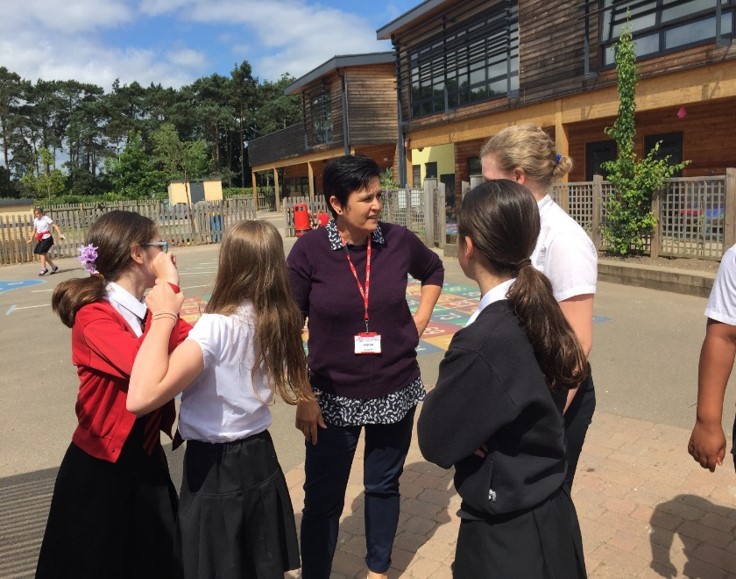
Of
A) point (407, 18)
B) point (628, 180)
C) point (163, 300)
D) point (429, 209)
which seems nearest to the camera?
point (163, 300)

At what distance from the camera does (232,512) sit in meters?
2.15

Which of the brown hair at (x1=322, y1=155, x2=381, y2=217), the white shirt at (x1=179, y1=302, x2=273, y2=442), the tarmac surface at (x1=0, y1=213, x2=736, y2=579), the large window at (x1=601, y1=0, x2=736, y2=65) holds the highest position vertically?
the large window at (x1=601, y1=0, x2=736, y2=65)

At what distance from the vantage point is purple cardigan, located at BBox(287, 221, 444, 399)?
261 centimetres

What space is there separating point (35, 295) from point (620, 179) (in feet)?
39.0

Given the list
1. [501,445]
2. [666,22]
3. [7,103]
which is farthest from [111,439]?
[7,103]

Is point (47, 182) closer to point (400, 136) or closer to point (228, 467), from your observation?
point (400, 136)

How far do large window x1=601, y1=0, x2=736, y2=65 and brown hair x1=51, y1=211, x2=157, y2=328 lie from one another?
1268 cm

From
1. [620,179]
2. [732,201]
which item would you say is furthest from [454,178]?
[732,201]

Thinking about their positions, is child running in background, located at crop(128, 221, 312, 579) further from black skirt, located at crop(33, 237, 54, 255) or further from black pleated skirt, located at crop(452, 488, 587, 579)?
black skirt, located at crop(33, 237, 54, 255)

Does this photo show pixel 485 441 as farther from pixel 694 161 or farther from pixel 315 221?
pixel 315 221

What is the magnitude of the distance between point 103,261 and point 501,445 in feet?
5.16

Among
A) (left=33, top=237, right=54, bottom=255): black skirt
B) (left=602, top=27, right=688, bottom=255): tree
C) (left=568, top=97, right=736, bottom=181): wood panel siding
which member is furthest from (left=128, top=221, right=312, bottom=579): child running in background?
(left=33, top=237, right=54, bottom=255): black skirt

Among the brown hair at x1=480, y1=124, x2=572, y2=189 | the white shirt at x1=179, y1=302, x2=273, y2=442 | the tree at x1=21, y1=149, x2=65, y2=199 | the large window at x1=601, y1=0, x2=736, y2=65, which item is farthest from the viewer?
the tree at x1=21, y1=149, x2=65, y2=199

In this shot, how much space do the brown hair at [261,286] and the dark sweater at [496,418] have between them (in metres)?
0.67
